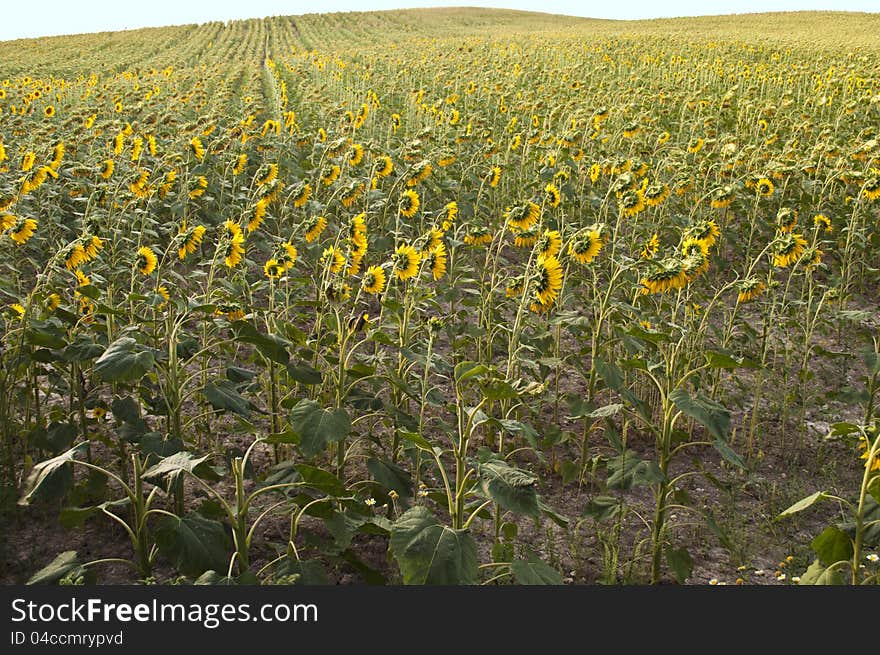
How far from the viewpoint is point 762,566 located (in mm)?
3230

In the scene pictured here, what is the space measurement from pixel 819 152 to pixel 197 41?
1399 inches

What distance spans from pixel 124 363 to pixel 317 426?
2.11 ft

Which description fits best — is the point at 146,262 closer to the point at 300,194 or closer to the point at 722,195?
the point at 300,194

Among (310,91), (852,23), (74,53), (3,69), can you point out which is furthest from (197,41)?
(852,23)

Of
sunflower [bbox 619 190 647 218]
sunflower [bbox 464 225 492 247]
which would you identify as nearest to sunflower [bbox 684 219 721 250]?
sunflower [bbox 619 190 647 218]

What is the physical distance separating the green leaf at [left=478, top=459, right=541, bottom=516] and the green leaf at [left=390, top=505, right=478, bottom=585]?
5.3 inches

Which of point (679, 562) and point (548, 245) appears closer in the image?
point (679, 562)

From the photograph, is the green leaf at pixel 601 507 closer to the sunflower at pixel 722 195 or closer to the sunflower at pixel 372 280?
the sunflower at pixel 372 280

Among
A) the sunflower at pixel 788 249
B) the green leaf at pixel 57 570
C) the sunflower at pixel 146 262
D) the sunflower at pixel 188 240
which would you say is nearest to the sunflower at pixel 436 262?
the sunflower at pixel 188 240

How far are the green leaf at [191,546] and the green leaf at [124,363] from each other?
472 millimetres

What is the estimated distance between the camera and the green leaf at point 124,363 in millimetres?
2473

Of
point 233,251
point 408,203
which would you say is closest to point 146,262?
point 233,251

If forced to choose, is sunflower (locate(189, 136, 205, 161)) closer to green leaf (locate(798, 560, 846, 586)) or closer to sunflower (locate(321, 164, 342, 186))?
sunflower (locate(321, 164, 342, 186))

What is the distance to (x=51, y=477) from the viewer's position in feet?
7.93
